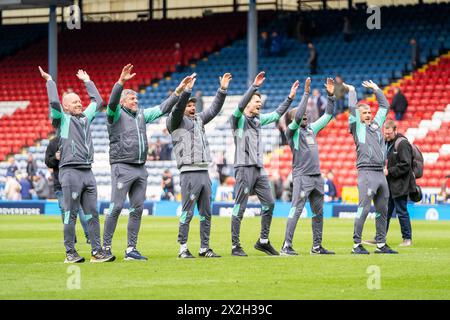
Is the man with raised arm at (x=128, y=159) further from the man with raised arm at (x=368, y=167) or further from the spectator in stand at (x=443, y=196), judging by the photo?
the spectator in stand at (x=443, y=196)

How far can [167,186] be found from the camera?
3575cm

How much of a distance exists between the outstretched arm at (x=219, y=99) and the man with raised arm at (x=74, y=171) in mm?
1886

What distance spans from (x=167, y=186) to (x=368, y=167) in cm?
1918

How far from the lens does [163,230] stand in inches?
982

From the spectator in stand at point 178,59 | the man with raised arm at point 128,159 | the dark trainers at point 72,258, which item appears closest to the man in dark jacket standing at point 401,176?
the man with raised arm at point 128,159

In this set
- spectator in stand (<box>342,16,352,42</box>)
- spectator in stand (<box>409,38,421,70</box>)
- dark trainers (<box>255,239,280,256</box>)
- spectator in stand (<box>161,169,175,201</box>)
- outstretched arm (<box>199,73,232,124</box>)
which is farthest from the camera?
spectator in stand (<box>342,16,352,42</box>)

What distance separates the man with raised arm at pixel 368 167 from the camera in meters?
17.0

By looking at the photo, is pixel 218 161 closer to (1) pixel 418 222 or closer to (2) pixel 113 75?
(1) pixel 418 222

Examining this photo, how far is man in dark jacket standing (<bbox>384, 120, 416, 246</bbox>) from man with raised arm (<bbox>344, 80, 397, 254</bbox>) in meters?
2.06

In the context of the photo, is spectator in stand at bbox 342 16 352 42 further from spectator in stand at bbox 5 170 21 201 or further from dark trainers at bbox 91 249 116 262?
dark trainers at bbox 91 249 116 262

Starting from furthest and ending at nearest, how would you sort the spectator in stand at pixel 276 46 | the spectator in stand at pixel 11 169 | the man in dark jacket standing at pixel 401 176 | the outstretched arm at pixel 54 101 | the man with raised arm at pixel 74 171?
the spectator in stand at pixel 276 46
the spectator in stand at pixel 11 169
the man in dark jacket standing at pixel 401 176
the man with raised arm at pixel 74 171
the outstretched arm at pixel 54 101

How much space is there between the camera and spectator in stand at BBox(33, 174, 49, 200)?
37.6 metres

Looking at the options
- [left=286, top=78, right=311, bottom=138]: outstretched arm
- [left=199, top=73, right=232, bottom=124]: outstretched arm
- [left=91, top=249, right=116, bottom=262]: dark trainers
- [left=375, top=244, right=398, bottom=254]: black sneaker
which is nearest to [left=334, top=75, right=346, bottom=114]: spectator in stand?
[left=375, top=244, right=398, bottom=254]: black sneaker
